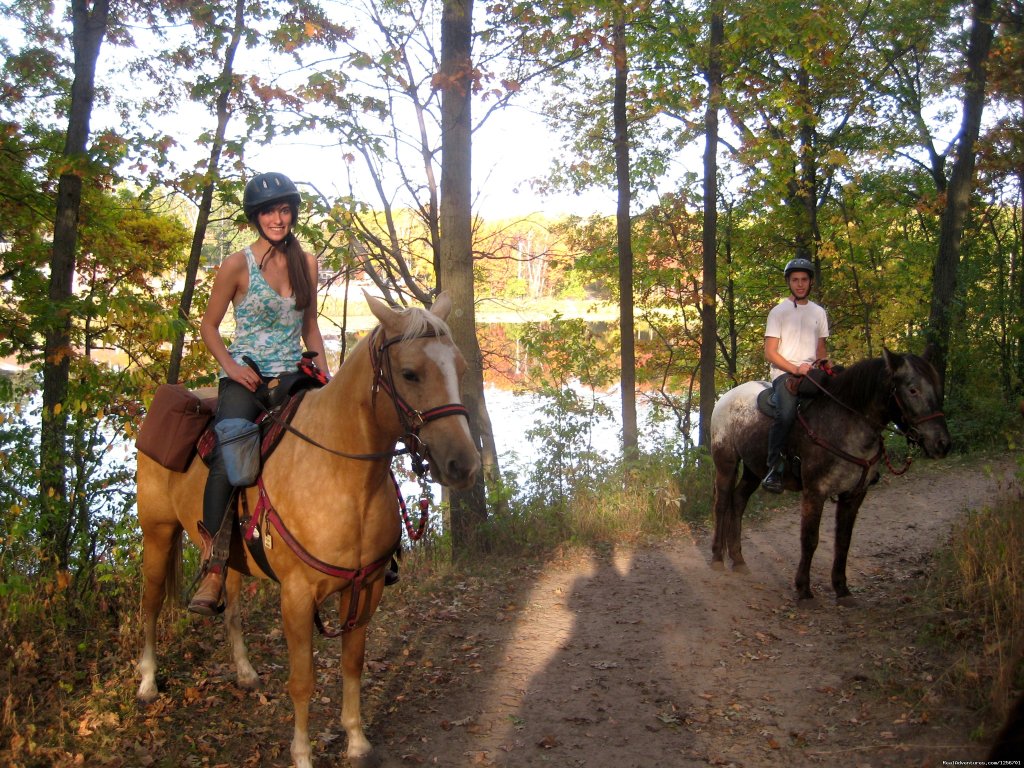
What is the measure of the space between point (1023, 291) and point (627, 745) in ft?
47.9

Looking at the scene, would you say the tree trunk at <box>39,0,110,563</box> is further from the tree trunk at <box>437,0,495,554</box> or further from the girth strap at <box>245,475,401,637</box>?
the tree trunk at <box>437,0,495,554</box>

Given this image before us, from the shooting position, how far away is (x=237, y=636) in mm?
5082

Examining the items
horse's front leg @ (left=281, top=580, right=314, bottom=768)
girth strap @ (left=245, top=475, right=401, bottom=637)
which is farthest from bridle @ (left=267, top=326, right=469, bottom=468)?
horse's front leg @ (left=281, top=580, right=314, bottom=768)

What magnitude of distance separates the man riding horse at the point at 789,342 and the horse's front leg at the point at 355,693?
425cm

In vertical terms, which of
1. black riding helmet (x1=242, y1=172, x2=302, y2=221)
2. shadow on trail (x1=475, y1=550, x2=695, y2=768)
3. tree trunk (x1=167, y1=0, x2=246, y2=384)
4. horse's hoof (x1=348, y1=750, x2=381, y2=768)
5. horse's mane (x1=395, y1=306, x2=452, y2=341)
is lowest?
shadow on trail (x1=475, y1=550, x2=695, y2=768)

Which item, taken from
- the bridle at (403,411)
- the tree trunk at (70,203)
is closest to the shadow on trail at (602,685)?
the bridle at (403,411)

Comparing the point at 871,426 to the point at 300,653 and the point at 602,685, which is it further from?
the point at 300,653

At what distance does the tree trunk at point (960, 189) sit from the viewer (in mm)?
14289

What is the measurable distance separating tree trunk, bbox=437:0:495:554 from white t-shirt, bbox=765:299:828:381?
3212 mm

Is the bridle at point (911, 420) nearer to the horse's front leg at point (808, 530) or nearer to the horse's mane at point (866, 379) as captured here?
the horse's mane at point (866, 379)

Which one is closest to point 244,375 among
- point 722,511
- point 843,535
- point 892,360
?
point 892,360

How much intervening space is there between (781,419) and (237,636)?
483 cm

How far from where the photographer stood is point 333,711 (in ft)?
15.6

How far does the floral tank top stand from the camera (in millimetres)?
4070
